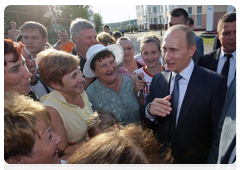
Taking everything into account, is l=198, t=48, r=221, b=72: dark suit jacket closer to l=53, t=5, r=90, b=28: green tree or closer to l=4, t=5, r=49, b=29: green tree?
l=4, t=5, r=49, b=29: green tree

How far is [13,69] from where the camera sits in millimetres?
1467

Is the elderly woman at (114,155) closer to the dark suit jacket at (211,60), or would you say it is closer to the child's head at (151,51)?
the child's head at (151,51)

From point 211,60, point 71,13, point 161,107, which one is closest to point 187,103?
point 161,107

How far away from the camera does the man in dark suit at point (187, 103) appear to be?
5.11 ft

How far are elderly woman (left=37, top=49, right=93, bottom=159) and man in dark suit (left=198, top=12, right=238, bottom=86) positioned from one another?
8.23ft

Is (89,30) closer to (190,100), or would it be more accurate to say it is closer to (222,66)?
(190,100)

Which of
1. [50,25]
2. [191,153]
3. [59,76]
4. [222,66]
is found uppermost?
[50,25]

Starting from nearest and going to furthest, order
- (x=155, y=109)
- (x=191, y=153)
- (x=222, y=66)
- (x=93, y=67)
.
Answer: (x=155, y=109), (x=191, y=153), (x=93, y=67), (x=222, y=66)

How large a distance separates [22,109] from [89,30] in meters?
2.51

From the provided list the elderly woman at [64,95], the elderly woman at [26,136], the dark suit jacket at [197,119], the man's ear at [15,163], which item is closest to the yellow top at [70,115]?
the elderly woman at [64,95]

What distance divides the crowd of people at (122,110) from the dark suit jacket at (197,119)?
1 cm

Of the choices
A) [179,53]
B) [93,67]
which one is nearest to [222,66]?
[179,53]

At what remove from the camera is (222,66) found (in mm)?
2578

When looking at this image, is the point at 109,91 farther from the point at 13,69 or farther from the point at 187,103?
the point at 13,69
